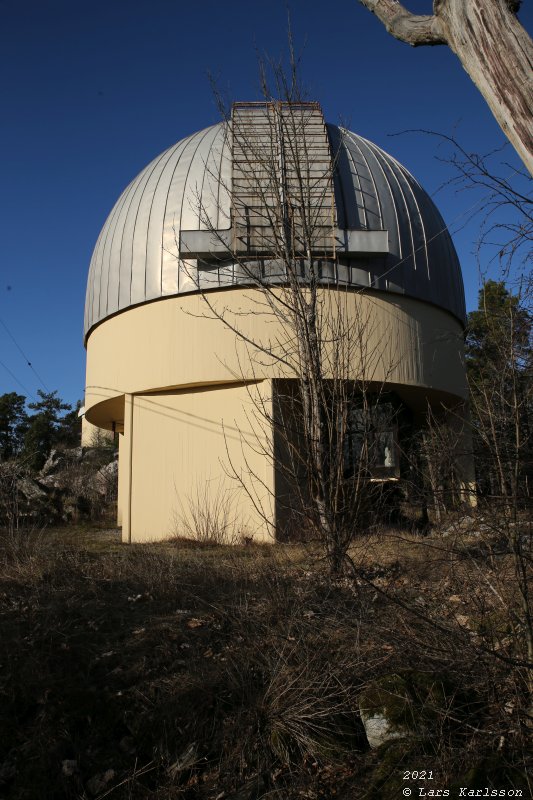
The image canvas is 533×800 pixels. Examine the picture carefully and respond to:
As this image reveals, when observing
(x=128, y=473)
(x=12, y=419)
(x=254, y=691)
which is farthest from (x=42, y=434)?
(x=254, y=691)

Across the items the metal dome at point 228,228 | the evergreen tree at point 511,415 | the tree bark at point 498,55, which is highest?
the metal dome at point 228,228

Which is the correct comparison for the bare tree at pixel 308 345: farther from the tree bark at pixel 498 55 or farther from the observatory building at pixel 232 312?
the tree bark at pixel 498 55

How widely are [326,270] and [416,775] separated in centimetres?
980

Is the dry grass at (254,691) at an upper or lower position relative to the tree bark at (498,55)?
lower

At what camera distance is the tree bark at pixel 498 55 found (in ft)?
11.8

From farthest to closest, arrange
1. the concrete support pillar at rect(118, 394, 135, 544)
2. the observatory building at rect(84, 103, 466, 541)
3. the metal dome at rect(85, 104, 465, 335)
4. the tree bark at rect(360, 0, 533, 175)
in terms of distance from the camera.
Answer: the concrete support pillar at rect(118, 394, 135, 544) → the metal dome at rect(85, 104, 465, 335) → the observatory building at rect(84, 103, 466, 541) → the tree bark at rect(360, 0, 533, 175)

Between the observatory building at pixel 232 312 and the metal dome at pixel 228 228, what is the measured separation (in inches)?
1.4

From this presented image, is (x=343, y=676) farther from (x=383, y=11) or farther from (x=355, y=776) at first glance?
(x=383, y=11)

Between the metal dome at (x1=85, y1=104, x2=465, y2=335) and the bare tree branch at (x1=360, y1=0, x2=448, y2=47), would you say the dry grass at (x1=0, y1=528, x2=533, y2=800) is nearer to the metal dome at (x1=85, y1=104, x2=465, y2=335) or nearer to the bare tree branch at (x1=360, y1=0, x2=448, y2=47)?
the bare tree branch at (x1=360, y1=0, x2=448, y2=47)

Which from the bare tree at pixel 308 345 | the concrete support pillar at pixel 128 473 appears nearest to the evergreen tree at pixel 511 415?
the bare tree at pixel 308 345

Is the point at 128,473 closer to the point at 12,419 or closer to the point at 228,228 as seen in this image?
the point at 228,228

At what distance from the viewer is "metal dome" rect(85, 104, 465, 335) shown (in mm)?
13234

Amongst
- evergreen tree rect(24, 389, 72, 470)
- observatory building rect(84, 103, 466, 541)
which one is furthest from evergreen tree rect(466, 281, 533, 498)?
evergreen tree rect(24, 389, 72, 470)

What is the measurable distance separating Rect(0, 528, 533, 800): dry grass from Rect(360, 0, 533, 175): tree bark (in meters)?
2.63
